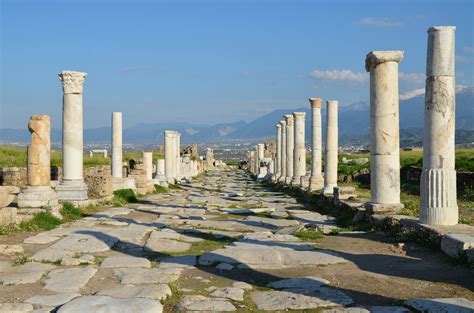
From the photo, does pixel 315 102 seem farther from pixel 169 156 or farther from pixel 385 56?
pixel 169 156

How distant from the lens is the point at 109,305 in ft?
18.1

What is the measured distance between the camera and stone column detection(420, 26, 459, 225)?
9031mm

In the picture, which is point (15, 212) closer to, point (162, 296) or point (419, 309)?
point (162, 296)

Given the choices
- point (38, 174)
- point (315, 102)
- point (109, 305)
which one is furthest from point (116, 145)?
point (109, 305)

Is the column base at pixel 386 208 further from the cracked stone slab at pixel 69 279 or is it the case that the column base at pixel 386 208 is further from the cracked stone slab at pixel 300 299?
the cracked stone slab at pixel 69 279

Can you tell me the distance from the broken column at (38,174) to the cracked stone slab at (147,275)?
5.71 meters

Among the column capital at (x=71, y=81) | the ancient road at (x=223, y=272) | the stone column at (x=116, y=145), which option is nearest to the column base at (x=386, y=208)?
the ancient road at (x=223, y=272)

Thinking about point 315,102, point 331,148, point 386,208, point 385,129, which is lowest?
point 386,208

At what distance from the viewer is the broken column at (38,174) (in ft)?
40.9

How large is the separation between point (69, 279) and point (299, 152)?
19.0 m

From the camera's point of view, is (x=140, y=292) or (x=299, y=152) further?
(x=299, y=152)

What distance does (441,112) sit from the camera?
920 centimetres

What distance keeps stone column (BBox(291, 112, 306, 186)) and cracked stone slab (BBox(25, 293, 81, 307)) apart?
18.9 meters

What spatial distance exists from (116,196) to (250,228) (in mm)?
7688
